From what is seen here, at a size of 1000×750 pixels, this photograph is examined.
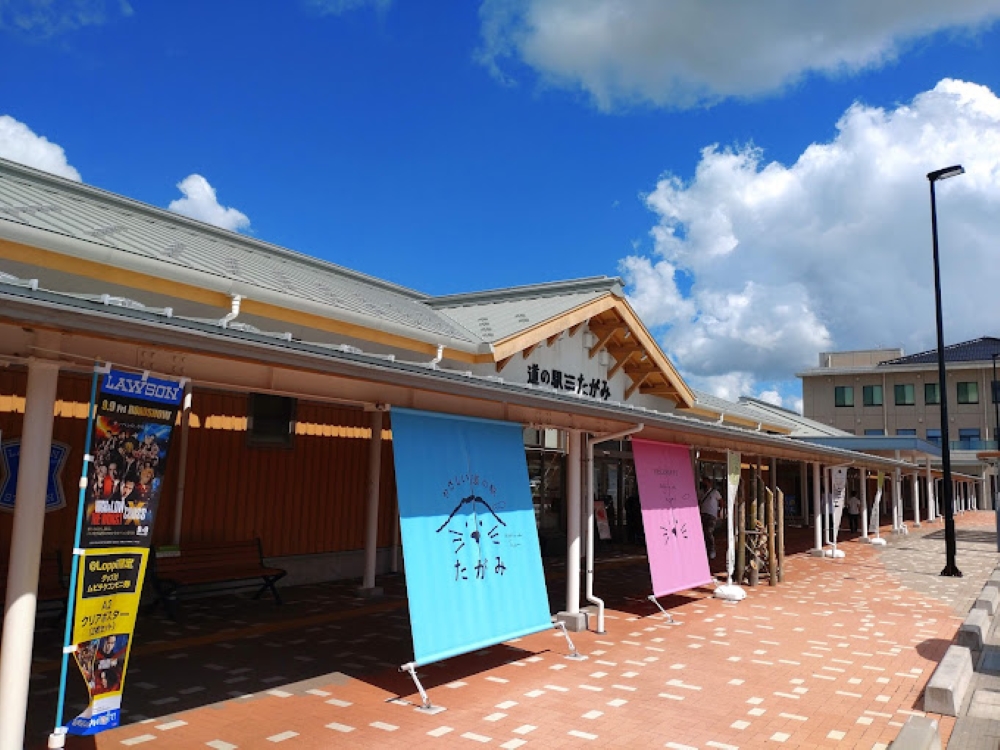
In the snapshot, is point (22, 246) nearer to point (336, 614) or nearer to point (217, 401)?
point (217, 401)

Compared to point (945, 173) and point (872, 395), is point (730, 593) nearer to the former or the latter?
point (945, 173)

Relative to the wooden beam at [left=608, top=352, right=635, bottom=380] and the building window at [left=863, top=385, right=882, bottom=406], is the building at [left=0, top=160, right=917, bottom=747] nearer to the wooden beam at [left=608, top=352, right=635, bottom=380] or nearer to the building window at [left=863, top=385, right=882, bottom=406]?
the wooden beam at [left=608, top=352, right=635, bottom=380]

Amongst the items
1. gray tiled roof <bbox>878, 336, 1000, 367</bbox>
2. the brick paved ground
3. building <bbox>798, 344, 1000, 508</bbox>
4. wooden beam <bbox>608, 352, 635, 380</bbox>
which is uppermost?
gray tiled roof <bbox>878, 336, 1000, 367</bbox>

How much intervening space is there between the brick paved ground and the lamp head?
31.4 ft

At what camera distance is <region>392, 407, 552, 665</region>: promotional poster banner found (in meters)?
6.44

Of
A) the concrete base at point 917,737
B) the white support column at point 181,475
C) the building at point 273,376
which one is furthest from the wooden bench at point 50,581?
the concrete base at point 917,737

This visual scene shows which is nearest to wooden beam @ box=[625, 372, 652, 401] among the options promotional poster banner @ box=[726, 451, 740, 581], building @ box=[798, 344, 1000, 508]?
promotional poster banner @ box=[726, 451, 740, 581]

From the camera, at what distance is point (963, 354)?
6144 centimetres

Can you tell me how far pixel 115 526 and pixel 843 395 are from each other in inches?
2451

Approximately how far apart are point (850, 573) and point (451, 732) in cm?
1310

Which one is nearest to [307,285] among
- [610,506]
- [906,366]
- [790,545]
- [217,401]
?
[217,401]

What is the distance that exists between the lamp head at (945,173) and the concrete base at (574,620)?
1335 centimetres

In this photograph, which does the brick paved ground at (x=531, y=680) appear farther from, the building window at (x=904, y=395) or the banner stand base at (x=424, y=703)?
the building window at (x=904, y=395)

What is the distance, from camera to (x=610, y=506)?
819 inches
